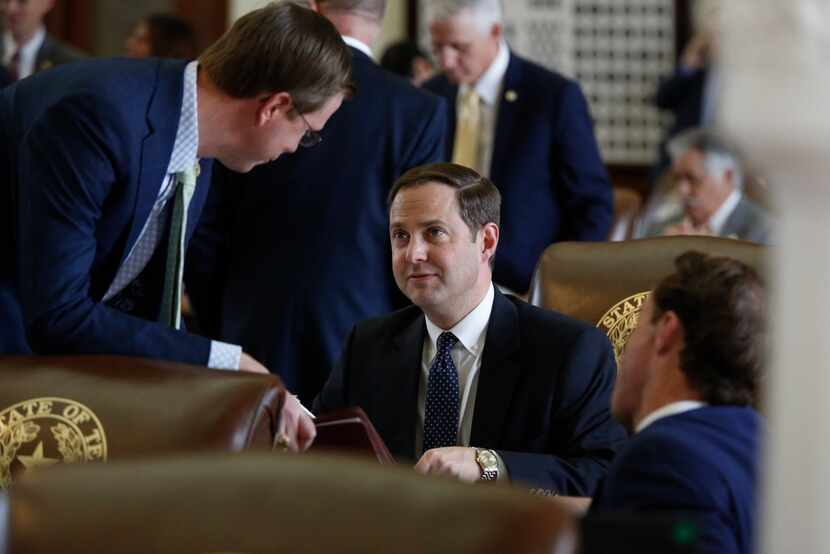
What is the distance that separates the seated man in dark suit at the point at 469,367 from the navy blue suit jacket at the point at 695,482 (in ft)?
2.41

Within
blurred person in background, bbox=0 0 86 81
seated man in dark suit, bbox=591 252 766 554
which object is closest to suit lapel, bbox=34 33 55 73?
blurred person in background, bbox=0 0 86 81

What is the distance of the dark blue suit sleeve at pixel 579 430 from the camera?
2.66 m

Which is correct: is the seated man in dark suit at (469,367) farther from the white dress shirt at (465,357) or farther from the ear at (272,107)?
the ear at (272,107)

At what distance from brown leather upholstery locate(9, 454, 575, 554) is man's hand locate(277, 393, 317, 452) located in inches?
31.0

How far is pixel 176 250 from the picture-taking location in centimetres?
285

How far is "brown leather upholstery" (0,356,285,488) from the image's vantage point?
7.09 feet

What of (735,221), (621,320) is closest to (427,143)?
(621,320)

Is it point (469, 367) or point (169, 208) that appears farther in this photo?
point (469, 367)

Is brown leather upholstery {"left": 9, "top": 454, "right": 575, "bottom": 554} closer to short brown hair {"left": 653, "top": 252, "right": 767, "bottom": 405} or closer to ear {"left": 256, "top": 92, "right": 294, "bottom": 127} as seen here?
short brown hair {"left": 653, "top": 252, "right": 767, "bottom": 405}

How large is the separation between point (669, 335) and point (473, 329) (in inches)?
38.6

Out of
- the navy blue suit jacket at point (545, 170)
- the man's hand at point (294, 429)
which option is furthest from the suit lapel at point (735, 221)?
the man's hand at point (294, 429)

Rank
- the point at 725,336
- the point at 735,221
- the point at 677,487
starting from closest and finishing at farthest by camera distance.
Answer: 1. the point at 677,487
2. the point at 725,336
3. the point at 735,221

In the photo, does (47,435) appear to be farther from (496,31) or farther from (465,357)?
(496,31)

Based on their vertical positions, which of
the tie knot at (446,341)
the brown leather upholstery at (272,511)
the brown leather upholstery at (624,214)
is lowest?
the brown leather upholstery at (624,214)
